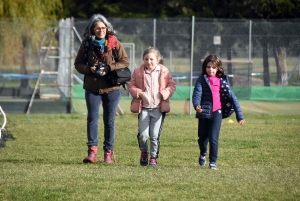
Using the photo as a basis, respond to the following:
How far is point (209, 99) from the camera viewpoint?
31.7ft

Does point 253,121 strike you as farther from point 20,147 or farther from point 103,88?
point 103,88

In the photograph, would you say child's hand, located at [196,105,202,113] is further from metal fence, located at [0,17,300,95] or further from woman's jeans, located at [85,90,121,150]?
metal fence, located at [0,17,300,95]

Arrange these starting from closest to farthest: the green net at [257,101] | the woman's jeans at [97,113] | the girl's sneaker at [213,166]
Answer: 1. the girl's sneaker at [213,166]
2. the woman's jeans at [97,113]
3. the green net at [257,101]

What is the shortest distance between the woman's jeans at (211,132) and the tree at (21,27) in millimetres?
14548

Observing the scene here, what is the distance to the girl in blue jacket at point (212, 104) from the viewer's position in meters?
9.59

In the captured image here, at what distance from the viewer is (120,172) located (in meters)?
9.04

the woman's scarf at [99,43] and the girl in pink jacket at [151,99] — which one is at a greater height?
the woman's scarf at [99,43]

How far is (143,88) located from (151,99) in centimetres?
20

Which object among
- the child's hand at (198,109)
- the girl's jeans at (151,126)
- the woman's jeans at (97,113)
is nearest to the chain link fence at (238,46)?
the woman's jeans at (97,113)

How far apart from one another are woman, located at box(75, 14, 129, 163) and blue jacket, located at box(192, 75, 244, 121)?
48.6 inches

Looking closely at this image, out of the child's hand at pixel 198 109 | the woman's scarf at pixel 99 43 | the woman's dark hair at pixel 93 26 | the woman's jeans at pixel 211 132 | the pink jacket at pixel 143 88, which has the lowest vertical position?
the woman's jeans at pixel 211 132

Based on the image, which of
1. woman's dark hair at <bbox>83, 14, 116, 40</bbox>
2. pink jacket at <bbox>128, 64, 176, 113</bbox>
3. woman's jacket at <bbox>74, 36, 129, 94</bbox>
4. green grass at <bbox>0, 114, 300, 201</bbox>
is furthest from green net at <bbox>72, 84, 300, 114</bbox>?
pink jacket at <bbox>128, 64, 176, 113</bbox>

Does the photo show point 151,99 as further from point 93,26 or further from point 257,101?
point 257,101

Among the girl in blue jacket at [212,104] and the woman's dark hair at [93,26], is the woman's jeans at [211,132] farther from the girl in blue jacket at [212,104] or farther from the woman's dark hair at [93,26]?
the woman's dark hair at [93,26]
